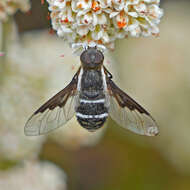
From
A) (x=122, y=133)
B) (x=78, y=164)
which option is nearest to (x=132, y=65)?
(x=122, y=133)

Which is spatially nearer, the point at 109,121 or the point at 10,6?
the point at 10,6

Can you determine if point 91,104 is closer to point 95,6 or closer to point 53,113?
point 53,113

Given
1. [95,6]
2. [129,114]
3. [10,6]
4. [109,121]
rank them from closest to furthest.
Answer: [95,6]
[129,114]
[10,6]
[109,121]

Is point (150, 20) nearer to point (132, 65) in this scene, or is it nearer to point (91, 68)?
point (91, 68)

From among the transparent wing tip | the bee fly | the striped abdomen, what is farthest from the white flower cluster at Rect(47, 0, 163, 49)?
the transparent wing tip

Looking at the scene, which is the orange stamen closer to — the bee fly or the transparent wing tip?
the bee fly

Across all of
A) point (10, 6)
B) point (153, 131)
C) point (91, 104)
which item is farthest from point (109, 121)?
point (153, 131)

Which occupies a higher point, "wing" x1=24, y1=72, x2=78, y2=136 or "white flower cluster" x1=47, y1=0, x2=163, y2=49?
"white flower cluster" x1=47, y1=0, x2=163, y2=49
